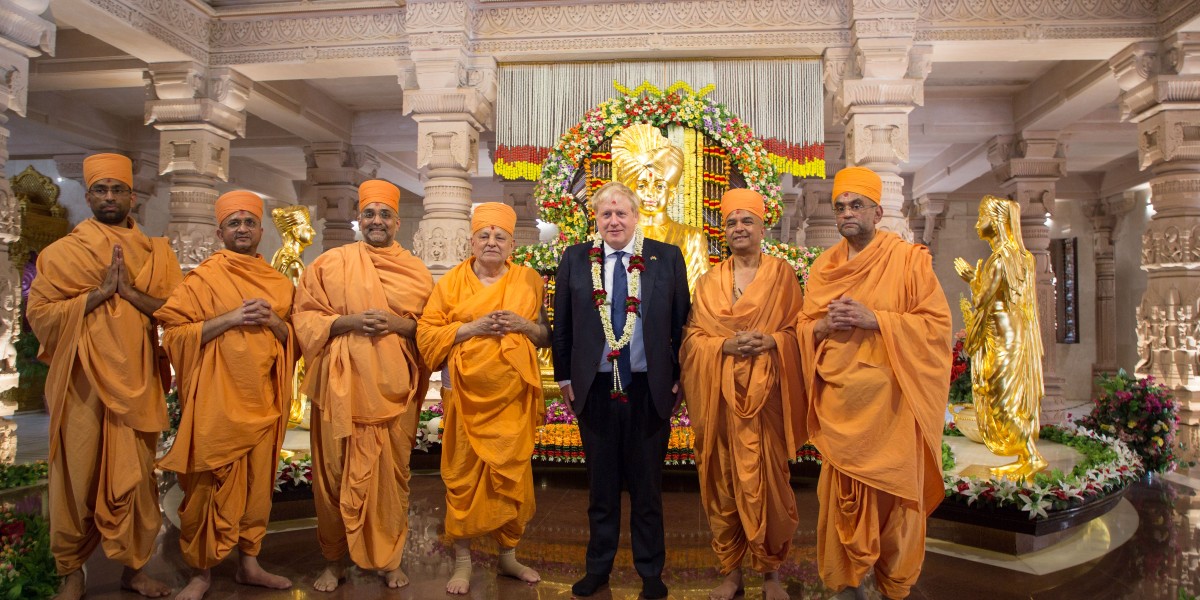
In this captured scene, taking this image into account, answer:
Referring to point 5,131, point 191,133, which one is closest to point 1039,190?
point 191,133

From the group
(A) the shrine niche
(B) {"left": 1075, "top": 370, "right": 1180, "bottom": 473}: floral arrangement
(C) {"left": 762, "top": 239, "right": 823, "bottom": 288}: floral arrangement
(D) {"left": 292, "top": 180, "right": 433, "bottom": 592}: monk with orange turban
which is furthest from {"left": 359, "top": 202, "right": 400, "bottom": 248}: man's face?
(A) the shrine niche

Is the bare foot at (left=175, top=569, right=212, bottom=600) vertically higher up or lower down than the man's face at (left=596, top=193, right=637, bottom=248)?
lower down

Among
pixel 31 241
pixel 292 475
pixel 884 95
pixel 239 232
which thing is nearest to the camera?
pixel 239 232

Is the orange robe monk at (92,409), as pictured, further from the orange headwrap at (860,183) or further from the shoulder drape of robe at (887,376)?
the orange headwrap at (860,183)

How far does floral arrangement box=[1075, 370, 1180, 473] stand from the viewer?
5.73m

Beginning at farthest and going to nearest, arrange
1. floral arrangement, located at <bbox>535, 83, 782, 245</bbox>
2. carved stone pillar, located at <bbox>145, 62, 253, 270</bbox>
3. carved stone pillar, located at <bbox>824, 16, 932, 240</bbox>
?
carved stone pillar, located at <bbox>145, 62, 253, 270</bbox> → carved stone pillar, located at <bbox>824, 16, 932, 240</bbox> → floral arrangement, located at <bbox>535, 83, 782, 245</bbox>

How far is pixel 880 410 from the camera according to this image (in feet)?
9.41

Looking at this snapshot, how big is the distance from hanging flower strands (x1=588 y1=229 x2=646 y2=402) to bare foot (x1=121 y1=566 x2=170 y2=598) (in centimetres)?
219

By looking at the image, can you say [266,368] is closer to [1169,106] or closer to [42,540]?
[42,540]

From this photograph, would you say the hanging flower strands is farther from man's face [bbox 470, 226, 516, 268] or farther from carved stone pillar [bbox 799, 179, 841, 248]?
carved stone pillar [bbox 799, 179, 841, 248]

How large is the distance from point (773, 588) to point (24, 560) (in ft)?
10.6

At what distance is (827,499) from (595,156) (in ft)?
13.3

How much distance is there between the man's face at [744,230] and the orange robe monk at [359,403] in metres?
1.49

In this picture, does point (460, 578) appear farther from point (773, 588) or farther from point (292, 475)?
point (292, 475)
